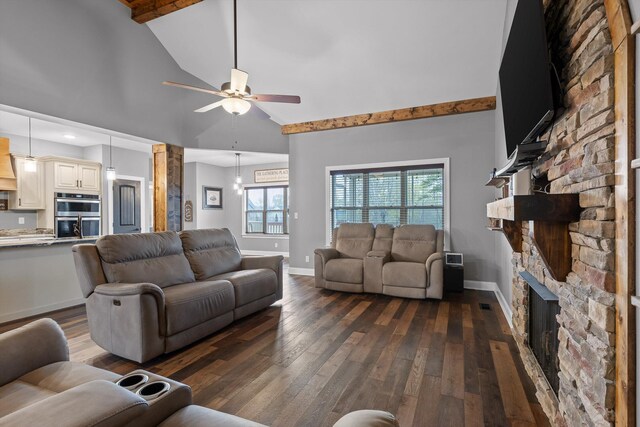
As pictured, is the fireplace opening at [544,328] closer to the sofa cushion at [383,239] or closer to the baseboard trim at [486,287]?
the baseboard trim at [486,287]

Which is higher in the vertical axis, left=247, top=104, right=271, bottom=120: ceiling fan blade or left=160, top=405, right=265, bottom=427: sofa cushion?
left=247, top=104, right=271, bottom=120: ceiling fan blade

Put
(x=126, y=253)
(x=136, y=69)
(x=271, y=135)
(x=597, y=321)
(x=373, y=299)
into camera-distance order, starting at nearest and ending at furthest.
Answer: (x=597, y=321)
(x=126, y=253)
(x=373, y=299)
(x=136, y=69)
(x=271, y=135)

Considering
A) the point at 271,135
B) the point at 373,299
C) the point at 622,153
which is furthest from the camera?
the point at 271,135

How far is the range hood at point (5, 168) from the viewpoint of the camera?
5.09m

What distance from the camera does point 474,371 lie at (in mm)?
2291

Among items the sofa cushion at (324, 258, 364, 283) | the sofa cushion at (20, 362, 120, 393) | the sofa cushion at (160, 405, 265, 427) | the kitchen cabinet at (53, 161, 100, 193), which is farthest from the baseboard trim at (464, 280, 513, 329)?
the kitchen cabinet at (53, 161, 100, 193)

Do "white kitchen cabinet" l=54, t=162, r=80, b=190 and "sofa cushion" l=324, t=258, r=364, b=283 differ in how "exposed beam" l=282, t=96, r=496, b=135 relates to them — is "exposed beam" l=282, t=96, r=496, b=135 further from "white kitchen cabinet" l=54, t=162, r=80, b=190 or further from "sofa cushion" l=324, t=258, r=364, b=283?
"white kitchen cabinet" l=54, t=162, r=80, b=190

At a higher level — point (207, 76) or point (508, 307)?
point (207, 76)

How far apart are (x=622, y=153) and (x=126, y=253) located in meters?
3.45

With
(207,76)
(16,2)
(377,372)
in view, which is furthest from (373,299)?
(16,2)

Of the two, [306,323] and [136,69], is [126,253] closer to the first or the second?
[306,323]

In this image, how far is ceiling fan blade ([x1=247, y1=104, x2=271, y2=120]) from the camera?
548 cm

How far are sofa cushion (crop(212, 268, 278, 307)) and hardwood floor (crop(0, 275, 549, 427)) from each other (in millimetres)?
260

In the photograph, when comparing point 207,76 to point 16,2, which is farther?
point 207,76
